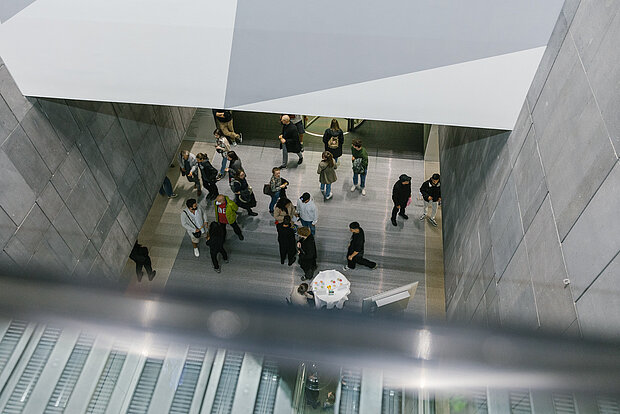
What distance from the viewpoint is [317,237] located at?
32.6ft

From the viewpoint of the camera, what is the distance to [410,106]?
5.82 metres

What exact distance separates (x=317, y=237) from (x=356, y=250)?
4.51 ft

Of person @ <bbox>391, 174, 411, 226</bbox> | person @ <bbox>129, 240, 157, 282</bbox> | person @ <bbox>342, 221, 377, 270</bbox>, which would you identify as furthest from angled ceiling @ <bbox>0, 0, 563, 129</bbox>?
person @ <bbox>391, 174, 411, 226</bbox>

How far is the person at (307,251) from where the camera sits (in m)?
8.25

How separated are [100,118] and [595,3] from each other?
691cm

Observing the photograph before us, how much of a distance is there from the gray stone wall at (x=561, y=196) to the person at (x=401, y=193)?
7.22 ft

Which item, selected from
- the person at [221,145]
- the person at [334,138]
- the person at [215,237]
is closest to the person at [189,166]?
the person at [221,145]

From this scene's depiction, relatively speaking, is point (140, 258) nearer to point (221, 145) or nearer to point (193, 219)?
point (193, 219)

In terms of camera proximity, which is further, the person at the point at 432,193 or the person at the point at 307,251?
the person at the point at 432,193

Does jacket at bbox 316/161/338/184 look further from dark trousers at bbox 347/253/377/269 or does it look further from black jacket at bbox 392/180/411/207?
dark trousers at bbox 347/253/377/269

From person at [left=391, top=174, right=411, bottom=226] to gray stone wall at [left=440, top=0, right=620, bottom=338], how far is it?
86.6 inches

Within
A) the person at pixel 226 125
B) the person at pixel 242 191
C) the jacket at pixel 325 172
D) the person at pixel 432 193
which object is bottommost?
the person at pixel 242 191

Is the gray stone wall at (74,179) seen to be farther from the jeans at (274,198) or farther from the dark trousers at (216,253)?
the jeans at (274,198)

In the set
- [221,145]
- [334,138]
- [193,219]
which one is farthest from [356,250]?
[221,145]
